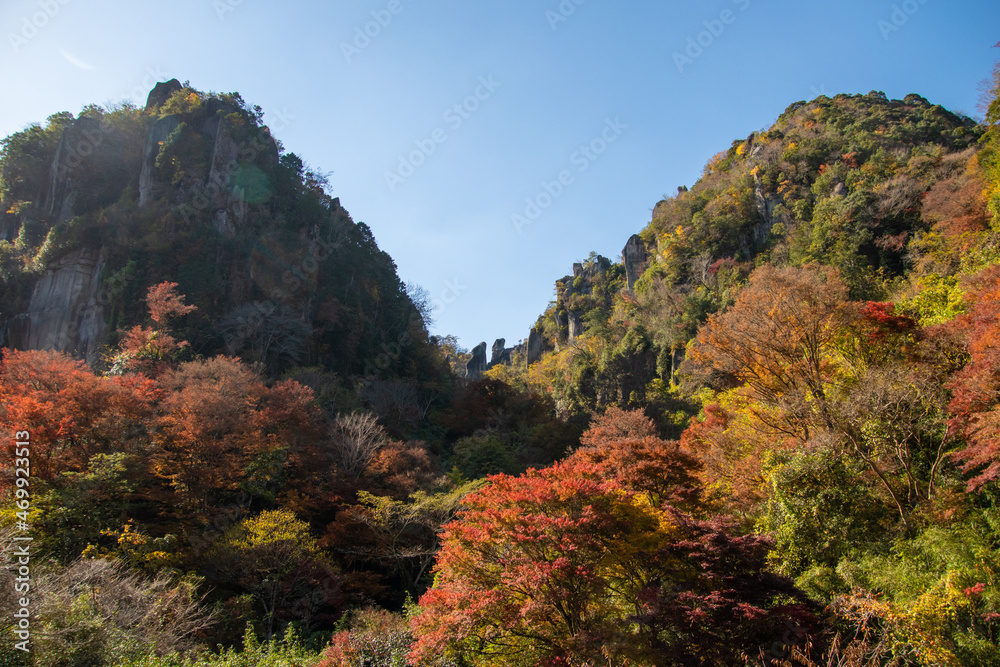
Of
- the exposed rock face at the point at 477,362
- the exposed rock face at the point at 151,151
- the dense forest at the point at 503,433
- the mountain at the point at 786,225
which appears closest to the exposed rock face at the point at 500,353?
the exposed rock face at the point at 477,362

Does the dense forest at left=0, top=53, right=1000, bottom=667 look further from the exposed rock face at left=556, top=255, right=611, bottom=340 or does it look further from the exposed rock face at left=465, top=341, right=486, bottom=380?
the exposed rock face at left=465, top=341, right=486, bottom=380

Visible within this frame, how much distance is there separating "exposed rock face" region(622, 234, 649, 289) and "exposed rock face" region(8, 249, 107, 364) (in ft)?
119

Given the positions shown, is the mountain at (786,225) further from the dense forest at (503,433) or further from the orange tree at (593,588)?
the orange tree at (593,588)

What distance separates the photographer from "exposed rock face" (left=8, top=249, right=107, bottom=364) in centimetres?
2648

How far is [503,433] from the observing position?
1115 inches

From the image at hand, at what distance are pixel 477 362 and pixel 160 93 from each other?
47.7 meters

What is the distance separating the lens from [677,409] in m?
26.4

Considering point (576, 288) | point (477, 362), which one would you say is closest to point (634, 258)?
point (576, 288)

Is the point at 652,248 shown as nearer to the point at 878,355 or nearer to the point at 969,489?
the point at 878,355

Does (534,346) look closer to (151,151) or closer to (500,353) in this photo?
(500,353)

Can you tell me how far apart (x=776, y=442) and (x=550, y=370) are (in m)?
30.8

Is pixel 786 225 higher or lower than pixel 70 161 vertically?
lower

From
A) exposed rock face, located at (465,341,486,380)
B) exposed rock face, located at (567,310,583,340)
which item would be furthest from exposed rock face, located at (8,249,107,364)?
exposed rock face, located at (465,341,486,380)

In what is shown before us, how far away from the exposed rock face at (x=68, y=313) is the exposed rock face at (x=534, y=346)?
124 feet
